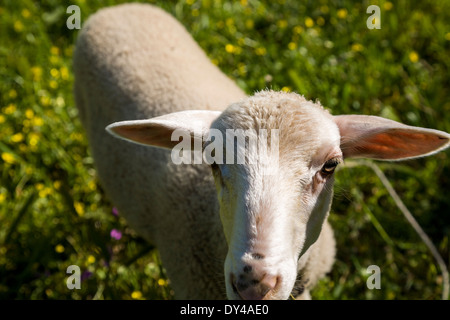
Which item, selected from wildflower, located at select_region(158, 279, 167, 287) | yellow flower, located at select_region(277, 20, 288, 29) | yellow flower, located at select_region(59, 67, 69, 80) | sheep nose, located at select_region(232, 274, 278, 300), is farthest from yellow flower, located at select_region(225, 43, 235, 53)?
sheep nose, located at select_region(232, 274, 278, 300)

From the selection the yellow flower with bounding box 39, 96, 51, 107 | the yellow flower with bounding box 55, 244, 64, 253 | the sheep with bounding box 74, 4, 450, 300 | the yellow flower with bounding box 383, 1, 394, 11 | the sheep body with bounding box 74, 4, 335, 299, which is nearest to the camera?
the sheep with bounding box 74, 4, 450, 300

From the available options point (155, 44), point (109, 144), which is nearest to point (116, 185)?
point (109, 144)

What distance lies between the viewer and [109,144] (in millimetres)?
4148

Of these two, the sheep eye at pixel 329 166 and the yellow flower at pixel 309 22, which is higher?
the yellow flower at pixel 309 22

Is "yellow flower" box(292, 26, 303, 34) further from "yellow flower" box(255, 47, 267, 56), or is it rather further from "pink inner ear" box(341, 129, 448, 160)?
"pink inner ear" box(341, 129, 448, 160)

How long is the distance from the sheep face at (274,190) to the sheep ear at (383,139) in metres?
0.10

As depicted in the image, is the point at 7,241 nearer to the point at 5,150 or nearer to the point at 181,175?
the point at 5,150

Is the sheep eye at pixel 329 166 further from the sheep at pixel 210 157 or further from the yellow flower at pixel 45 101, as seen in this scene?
the yellow flower at pixel 45 101

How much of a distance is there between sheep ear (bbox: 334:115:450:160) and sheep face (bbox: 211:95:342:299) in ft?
0.34

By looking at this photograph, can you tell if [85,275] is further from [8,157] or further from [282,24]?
[282,24]

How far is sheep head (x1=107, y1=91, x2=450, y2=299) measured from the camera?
92.8 inches

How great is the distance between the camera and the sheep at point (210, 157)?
2434mm

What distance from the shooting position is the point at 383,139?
2.85 meters

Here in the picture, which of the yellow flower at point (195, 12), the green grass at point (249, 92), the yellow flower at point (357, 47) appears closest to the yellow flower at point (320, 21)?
the green grass at point (249, 92)
